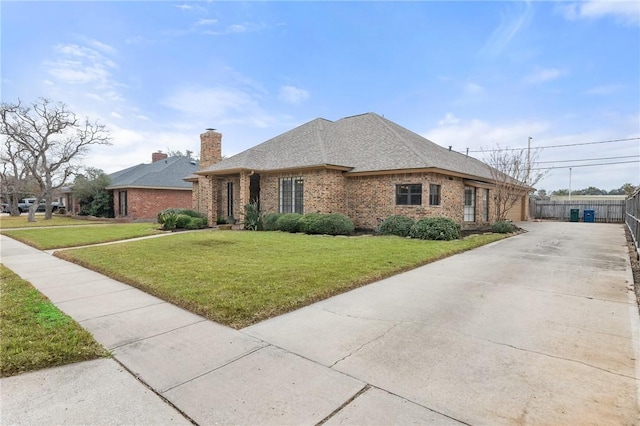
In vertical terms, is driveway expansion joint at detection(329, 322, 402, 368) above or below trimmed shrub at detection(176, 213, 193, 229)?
below

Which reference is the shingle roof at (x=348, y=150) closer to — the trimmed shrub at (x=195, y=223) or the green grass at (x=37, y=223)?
the trimmed shrub at (x=195, y=223)

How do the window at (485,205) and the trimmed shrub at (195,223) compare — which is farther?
the window at (485,205)

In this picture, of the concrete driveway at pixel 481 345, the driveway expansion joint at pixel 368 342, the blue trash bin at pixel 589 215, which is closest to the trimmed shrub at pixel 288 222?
the concrete driveway at pixel 481 345

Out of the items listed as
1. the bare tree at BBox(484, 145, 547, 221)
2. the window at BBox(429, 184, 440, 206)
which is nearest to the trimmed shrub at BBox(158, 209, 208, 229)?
the window at BBox(429, 184, 440, 206)

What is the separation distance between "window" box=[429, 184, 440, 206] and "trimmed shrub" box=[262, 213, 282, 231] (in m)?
7.32

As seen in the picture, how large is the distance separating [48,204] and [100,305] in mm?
30101

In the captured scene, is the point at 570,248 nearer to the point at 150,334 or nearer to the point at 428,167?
the point at 428,167

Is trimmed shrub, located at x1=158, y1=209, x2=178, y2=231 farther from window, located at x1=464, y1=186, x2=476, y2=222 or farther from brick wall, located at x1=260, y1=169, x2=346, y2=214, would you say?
window, located at x1=464, y1=186, x2=476, y2=222

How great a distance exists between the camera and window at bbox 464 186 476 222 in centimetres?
1867

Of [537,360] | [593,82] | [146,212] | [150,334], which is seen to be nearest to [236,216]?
[146,212]

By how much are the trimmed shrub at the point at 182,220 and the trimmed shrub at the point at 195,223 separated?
12 cm

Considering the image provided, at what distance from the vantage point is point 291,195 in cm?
1808

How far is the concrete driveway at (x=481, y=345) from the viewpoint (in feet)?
9.09

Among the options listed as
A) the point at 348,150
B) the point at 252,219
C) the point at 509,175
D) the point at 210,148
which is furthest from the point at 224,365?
the point at 509,175
